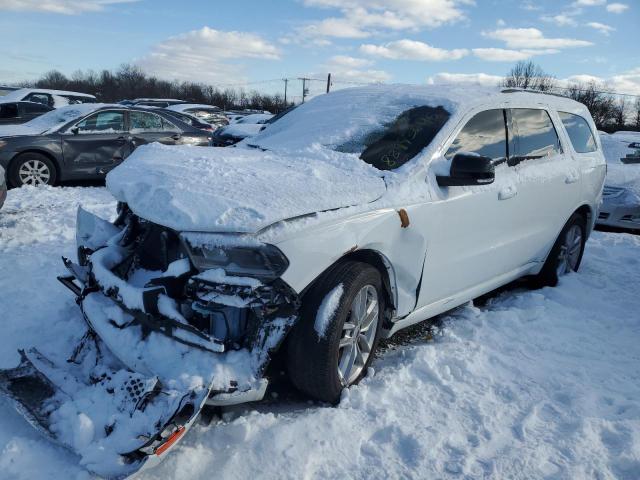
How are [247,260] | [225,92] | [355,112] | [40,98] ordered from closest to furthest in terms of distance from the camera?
[247,260], [355,112], [40,98], [225,92]

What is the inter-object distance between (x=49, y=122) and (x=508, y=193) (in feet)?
26.1

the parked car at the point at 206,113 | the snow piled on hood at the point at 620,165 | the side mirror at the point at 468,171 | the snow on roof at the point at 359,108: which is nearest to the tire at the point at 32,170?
the snow on roof at the point at 359,108

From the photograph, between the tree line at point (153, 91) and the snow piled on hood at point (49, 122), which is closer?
the snow piled on hood at point (49, 122)

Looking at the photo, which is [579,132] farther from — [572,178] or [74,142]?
[74,142]

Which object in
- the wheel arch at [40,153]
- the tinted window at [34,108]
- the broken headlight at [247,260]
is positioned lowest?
the wheel arch at [40,153]

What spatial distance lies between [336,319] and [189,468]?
92 centimetres

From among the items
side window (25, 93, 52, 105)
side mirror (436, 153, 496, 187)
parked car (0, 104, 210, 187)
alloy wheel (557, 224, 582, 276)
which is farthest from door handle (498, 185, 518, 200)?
side window (25, 93, 52, 105)

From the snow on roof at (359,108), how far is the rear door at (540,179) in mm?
219

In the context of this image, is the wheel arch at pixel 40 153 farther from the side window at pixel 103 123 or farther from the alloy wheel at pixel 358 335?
the alloy wheel at pixel 358 335

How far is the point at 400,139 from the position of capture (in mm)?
3502

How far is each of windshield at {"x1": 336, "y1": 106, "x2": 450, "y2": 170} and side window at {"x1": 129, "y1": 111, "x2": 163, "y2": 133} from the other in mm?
6993

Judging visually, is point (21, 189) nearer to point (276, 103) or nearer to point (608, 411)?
point (608, 411)

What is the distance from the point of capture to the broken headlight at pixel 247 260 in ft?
7.84

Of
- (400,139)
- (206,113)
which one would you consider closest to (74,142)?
(400,139)
